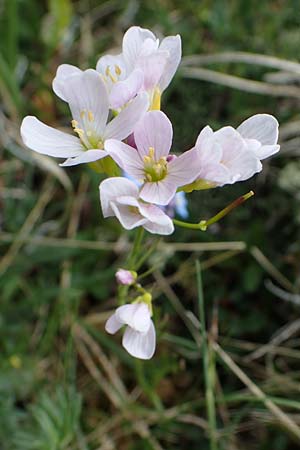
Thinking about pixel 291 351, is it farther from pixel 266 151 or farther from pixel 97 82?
pixel 97 82

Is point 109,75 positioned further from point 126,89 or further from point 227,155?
point 227,155

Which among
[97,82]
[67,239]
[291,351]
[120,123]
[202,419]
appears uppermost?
[67,239]

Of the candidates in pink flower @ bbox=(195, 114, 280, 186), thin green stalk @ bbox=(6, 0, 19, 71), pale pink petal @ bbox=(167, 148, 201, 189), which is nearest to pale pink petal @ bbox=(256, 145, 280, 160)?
pink flower @ bbox=(195, 114, 280, 186)

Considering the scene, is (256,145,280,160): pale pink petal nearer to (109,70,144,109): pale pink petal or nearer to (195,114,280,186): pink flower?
(195,114,280,186): pink flower

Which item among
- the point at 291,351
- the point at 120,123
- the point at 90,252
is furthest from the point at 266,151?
the point at 90,252

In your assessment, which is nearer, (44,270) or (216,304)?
(216,304)

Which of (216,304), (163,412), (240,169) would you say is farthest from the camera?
(216,304)
